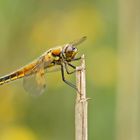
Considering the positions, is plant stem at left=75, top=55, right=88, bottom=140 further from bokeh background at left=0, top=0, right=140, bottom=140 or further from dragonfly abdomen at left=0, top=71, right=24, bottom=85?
bokeh background at left=0, top=0, right=140, bottom=140

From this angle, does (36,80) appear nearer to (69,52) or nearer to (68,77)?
(69,52)

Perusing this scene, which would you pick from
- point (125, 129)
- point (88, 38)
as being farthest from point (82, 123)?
point (88, 38)

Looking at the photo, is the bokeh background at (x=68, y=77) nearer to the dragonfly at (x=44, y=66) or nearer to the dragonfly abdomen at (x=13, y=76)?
the dragonfly abdomen at (x=13, y=76)

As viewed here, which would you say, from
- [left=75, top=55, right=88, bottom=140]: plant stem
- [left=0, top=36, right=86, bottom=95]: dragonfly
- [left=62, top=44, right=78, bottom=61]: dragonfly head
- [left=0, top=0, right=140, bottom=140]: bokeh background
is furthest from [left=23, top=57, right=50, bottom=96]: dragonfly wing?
[left=75, top=55, right=88, bottom=140]: plant stem

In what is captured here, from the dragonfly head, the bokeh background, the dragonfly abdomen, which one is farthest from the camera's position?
the bokeh background

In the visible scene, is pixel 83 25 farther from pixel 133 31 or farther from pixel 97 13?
pixel 133 31

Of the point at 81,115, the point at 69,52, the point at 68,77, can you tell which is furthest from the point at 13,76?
the point at 81,115

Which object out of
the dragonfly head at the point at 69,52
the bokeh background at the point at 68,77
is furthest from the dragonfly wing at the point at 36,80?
the bokeh background at the point at 68,77
